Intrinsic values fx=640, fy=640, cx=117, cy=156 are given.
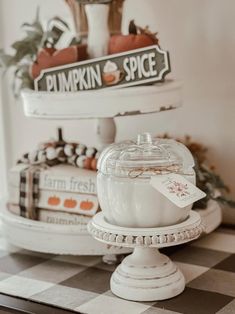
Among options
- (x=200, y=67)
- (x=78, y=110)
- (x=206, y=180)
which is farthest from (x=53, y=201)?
(x=200, y=67)

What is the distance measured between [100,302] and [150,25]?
638 millimetres

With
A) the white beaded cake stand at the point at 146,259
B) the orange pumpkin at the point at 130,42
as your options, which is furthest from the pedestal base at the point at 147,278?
the orange pumpkin at the point at 130,42

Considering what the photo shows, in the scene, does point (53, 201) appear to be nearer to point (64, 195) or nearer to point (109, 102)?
point (64, 195)

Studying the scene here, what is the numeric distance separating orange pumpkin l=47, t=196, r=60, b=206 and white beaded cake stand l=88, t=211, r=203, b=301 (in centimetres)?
19

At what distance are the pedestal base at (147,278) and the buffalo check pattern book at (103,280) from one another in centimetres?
1

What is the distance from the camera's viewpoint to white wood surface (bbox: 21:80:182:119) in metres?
1.03

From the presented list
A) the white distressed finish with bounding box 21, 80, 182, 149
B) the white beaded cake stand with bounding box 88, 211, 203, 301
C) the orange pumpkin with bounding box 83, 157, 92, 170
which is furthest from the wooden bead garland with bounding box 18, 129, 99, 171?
the white beaded cake stand with bounding box 88, 211, 203, 301

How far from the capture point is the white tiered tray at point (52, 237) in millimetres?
1058

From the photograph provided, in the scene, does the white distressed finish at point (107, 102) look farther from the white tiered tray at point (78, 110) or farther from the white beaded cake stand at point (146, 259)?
the white beaded cake stand at point (146, 259)

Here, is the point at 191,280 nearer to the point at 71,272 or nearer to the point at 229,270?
the point at 229,270

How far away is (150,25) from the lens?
1.32 metres

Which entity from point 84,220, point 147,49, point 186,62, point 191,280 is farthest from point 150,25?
point 191,280

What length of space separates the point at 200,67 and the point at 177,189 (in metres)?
0.48

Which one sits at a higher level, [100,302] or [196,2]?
[196,2]
